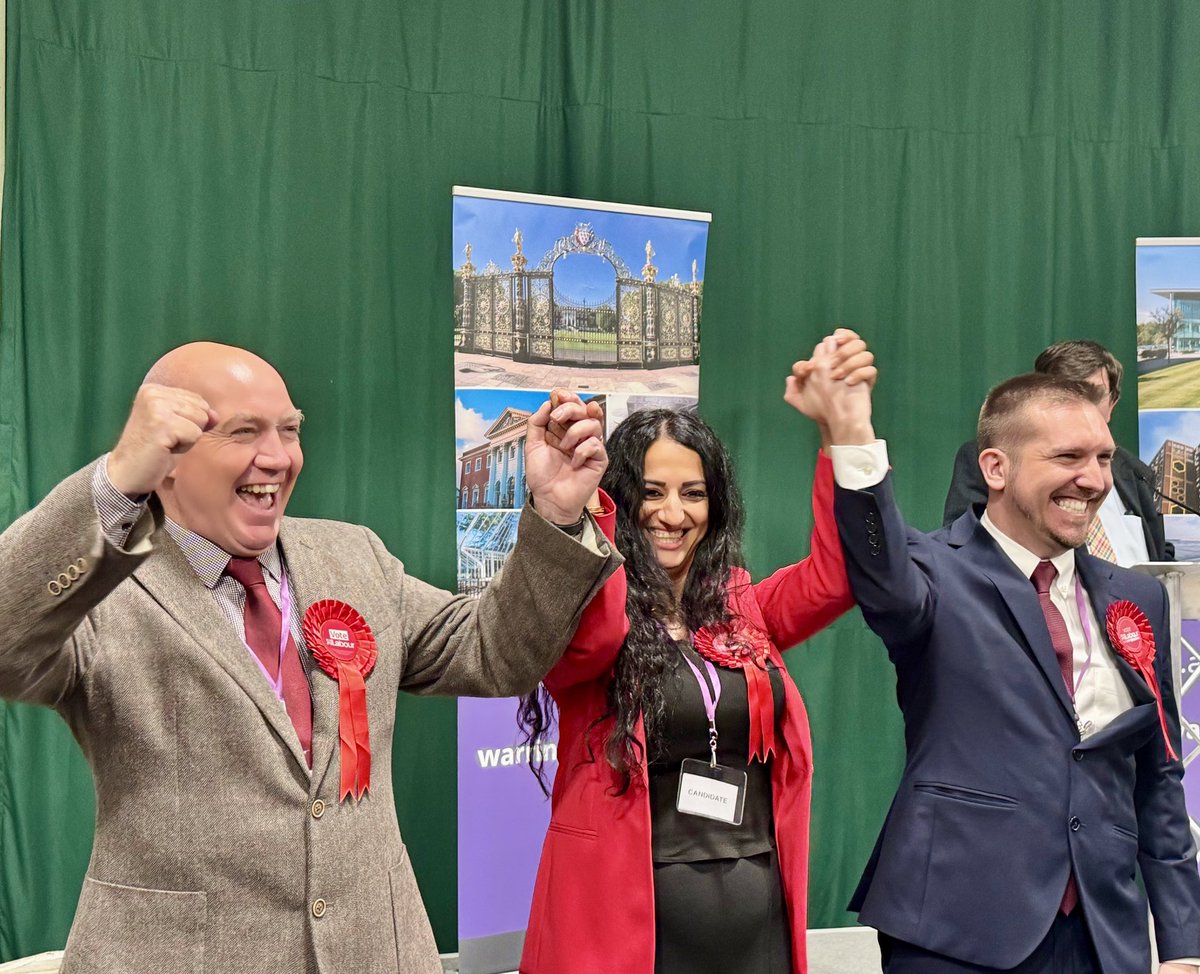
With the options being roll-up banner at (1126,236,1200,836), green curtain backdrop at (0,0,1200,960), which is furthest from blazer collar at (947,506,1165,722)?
roll-up banner at (1126,236,1200,836)

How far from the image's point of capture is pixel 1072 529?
7.11 ft

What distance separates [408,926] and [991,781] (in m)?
1.01

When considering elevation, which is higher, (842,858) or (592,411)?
(592,411)

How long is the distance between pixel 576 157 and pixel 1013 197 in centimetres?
188

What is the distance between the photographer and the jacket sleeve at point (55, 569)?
1.28m

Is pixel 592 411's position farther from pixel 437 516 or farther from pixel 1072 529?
pixel 437 516

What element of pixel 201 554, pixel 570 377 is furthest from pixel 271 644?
pixel 570 377

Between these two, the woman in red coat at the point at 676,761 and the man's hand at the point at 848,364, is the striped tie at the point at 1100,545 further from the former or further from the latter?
the man's hand at the point at 848,364

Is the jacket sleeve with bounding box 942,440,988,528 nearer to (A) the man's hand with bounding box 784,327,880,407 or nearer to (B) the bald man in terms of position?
(A) the man's hand with bounding box 784,327,880,407

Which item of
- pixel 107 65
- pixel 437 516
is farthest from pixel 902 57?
pixel 107 65

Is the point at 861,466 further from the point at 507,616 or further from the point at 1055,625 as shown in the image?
the point at 507,616

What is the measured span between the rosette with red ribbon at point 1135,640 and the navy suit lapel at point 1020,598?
14 centimetres

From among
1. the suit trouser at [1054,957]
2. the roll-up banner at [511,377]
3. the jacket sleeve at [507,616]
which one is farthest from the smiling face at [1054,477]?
the roll-up banner at [511,377]

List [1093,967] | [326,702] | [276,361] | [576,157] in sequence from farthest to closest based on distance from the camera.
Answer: [576,157]
[276,361]
[1093,967]
[326,702]
